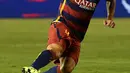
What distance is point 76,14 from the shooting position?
6.72 m

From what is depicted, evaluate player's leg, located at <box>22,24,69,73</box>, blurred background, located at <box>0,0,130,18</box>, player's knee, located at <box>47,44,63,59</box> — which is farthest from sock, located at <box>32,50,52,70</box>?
blurred background, located at <box>0,0,130,18</box>

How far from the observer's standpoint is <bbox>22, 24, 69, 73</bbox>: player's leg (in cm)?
583

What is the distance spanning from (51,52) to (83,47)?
738cm

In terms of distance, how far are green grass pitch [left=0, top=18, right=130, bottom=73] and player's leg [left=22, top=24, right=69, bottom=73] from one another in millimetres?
2959

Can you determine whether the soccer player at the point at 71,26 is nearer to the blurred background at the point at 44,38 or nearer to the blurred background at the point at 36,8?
the blurred background at the point at 44,38

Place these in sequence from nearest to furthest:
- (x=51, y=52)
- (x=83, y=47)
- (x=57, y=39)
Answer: (x=51, y=52) < (x=57, y=39) < (x=83, y=47)

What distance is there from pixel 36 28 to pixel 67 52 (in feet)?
39.9

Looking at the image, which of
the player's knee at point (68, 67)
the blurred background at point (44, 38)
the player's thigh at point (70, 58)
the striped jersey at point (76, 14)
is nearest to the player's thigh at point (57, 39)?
the striped jersey at point (76, 14)

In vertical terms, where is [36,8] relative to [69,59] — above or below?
below

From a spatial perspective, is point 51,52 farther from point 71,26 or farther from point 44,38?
point 44,38

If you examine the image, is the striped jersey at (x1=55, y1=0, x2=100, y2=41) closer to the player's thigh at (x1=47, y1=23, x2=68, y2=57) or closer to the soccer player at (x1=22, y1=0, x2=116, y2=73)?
the soccer player at (x1=22, y1=0, x2=116, y2=73)

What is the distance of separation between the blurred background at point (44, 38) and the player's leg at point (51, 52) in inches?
116

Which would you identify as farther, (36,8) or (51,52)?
(36,8)

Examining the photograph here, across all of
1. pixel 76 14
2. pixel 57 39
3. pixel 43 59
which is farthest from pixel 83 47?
pixel 43 59
